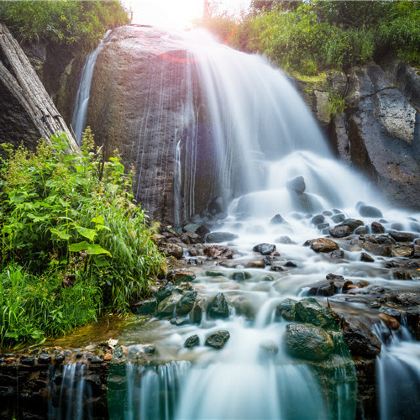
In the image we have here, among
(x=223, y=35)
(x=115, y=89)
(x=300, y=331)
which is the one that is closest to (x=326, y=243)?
(x=300, y=331)

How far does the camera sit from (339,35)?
12.3 m

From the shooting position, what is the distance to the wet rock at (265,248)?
259 inches

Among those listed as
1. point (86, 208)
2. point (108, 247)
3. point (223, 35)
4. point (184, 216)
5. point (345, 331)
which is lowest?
point (345, 331)

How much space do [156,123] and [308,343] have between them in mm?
6881

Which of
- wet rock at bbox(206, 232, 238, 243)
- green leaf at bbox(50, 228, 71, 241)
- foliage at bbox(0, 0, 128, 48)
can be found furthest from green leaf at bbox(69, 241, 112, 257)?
foliage at bbox(0, 0, 128, 48)

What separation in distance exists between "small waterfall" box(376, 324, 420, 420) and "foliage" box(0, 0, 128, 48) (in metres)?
10.3

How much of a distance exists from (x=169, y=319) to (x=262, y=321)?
3.27 ft

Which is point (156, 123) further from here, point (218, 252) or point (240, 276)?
point (240, 276)

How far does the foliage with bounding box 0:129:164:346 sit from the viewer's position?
133 inches

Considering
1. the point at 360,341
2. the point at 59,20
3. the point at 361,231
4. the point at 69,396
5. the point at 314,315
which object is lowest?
the point at 69,396

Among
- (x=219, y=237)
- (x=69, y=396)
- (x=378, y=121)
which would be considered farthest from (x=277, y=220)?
(x=69, y=396)

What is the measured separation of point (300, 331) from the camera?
10.2 feet

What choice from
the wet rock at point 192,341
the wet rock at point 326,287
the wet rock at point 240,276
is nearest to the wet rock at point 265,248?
the wet rock at point 240,276

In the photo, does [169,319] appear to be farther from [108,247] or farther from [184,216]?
[184,216]
